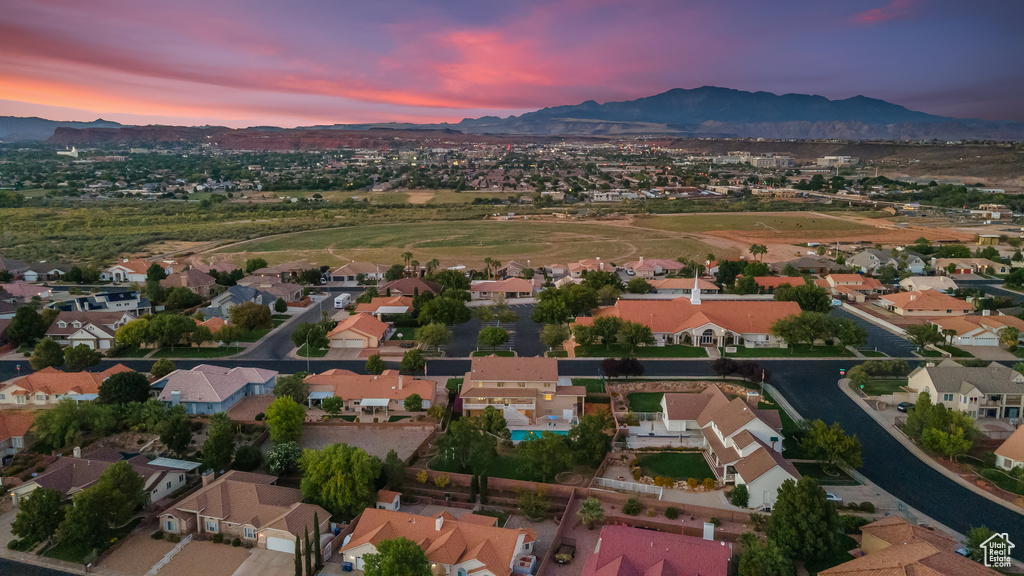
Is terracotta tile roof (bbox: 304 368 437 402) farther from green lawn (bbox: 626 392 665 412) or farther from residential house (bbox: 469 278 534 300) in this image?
residential house (bbox: 469 278 534 300)

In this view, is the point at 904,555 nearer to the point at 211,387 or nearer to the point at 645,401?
the point at 645,401

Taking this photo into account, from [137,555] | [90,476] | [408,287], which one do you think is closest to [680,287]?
[408,287]

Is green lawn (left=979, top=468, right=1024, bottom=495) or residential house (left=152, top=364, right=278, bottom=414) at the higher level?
residential house (left=152, top=364, right=278, bottom=414)

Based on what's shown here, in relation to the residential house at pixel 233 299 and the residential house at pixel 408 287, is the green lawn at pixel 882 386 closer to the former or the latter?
the residential house at pixel 408 287

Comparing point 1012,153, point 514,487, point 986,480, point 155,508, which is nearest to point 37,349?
point 155,508

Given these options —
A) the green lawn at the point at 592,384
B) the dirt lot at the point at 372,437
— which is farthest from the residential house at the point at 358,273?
the dirt lot at the point at 372,437

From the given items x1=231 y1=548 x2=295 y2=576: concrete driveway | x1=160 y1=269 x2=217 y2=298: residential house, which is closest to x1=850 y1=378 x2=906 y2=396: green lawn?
x1=231 y1=548 x2=295 y2=576: concrete driveway

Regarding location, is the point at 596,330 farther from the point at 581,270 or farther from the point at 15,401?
the point at 15,401
